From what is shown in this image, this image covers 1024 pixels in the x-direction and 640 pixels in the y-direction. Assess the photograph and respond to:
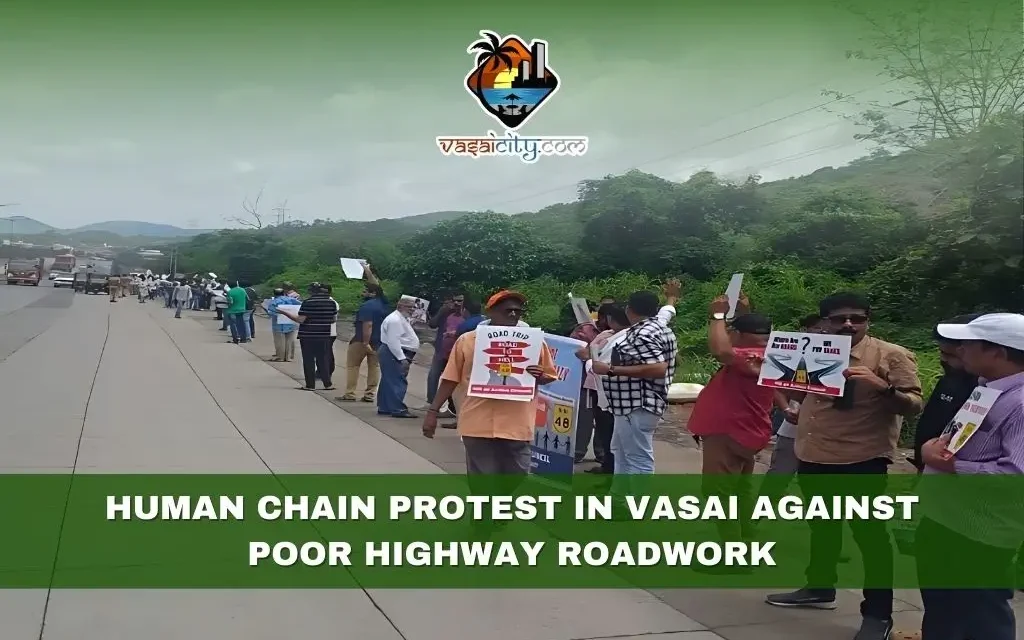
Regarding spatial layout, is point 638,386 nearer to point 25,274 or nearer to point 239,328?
point 239,328

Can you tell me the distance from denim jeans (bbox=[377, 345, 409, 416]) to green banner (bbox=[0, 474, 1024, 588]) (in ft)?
13.4

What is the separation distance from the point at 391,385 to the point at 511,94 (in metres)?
4.56

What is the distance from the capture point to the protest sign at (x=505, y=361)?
210 inches

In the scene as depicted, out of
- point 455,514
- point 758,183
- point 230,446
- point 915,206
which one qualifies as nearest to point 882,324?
point 915,206

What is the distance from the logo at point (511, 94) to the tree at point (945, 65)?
5.24 meters

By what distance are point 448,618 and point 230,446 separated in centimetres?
477

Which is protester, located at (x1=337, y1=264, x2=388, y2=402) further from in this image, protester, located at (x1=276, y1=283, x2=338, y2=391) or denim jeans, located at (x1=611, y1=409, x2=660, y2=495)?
denim jeans, located at (x1=611, y1=409, x2=660, y2=495)

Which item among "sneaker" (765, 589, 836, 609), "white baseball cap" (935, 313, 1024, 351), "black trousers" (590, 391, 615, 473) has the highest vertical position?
"white baseball cap" (935, 313, 1024, 351)

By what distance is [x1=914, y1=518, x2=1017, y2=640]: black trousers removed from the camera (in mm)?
3162

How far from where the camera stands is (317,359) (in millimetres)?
13484

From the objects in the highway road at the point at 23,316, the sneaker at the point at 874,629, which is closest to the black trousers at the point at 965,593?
the sneaker at the point at 874,629

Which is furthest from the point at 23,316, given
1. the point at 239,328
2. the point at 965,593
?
the point at 965,593

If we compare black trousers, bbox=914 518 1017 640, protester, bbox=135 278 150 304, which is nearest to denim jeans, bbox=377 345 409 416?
black trousers, bbox=914 518 1017 640

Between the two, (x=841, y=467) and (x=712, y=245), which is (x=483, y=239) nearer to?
(x=712, y=245)
